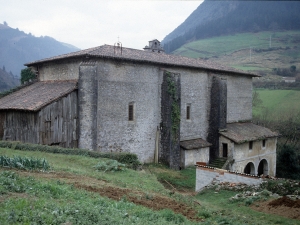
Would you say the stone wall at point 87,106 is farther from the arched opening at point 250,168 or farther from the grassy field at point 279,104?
the grassy field at point 279,104

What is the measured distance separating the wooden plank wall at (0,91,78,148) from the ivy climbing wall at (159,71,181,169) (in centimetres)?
713

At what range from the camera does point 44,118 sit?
18469 mm

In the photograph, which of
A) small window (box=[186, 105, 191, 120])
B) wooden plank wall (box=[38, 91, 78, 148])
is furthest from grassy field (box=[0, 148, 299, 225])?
small window (box=[186, 105, 191, 120])

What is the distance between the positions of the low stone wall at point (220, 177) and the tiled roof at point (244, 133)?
10938mm

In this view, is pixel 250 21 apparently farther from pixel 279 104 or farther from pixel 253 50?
pixel 279 104

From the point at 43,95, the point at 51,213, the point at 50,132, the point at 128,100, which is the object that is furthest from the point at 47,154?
the point at 51,213

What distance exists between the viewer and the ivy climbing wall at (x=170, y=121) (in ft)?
77.4

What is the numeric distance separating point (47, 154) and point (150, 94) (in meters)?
9.87

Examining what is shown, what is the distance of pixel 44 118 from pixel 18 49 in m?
120

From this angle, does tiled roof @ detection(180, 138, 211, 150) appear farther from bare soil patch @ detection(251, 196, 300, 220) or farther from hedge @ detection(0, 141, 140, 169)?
bare soil patch @ detection(251, 196, 300, 220)

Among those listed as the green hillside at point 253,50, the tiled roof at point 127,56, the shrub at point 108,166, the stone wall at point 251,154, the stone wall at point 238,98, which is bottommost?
the stone wall at point 251,154

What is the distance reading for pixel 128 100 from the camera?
71.6 ft

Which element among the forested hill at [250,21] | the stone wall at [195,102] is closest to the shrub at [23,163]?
the stone wall at [195,102]

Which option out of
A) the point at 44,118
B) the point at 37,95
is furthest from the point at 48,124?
the point at 37,95
